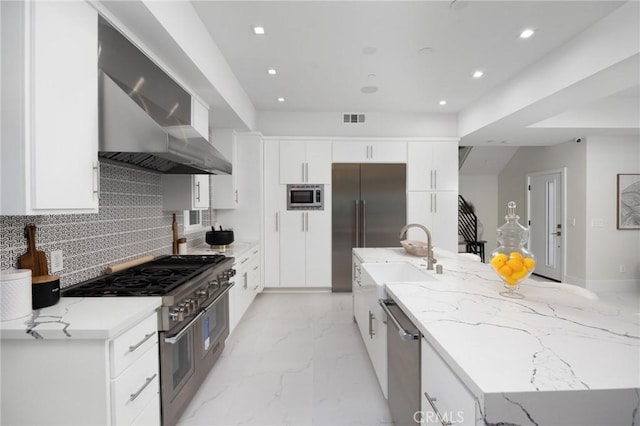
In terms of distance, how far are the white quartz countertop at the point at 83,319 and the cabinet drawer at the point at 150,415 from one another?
45 cm

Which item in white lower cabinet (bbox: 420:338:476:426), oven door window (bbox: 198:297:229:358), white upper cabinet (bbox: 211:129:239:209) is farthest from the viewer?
white upper cabinet (bbox: 211:129:239:209)

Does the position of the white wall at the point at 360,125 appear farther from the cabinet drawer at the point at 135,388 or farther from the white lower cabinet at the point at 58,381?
the white lower cabinet at the point at 58,381

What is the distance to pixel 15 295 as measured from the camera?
1.29 metres

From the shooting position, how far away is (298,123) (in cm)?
495

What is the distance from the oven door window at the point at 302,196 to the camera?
4703mm

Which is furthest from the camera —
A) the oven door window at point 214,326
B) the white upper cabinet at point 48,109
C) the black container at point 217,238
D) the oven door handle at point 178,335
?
the black container at point 217,238

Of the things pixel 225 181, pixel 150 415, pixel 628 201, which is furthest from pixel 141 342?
pixel 628 201

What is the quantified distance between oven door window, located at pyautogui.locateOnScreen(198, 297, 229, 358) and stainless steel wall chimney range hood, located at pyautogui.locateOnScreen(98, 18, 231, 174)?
3.71 ft

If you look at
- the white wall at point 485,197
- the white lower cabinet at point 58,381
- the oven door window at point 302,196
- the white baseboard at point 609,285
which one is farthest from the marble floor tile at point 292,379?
the white wall at point 485,197

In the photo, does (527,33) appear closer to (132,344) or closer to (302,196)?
(302,196)

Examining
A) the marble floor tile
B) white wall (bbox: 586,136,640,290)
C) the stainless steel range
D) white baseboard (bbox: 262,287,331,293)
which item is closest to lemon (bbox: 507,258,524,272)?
the marble floor tile

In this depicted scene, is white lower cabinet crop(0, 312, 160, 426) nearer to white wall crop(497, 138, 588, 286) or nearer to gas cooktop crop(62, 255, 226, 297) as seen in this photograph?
gas cooktop crop(62, 255, 226, 297)

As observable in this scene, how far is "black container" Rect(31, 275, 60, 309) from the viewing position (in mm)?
1406

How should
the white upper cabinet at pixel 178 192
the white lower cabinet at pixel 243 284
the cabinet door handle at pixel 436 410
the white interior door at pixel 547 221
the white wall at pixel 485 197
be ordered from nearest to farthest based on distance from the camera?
the cabinet door handle at pixel 436 410 → the white upper cabinet at pixel 178 192 → the white lower cabinet at pixel 243 284 → the white interior door at pixel 547 221 → the white wall at pixel 485 197
